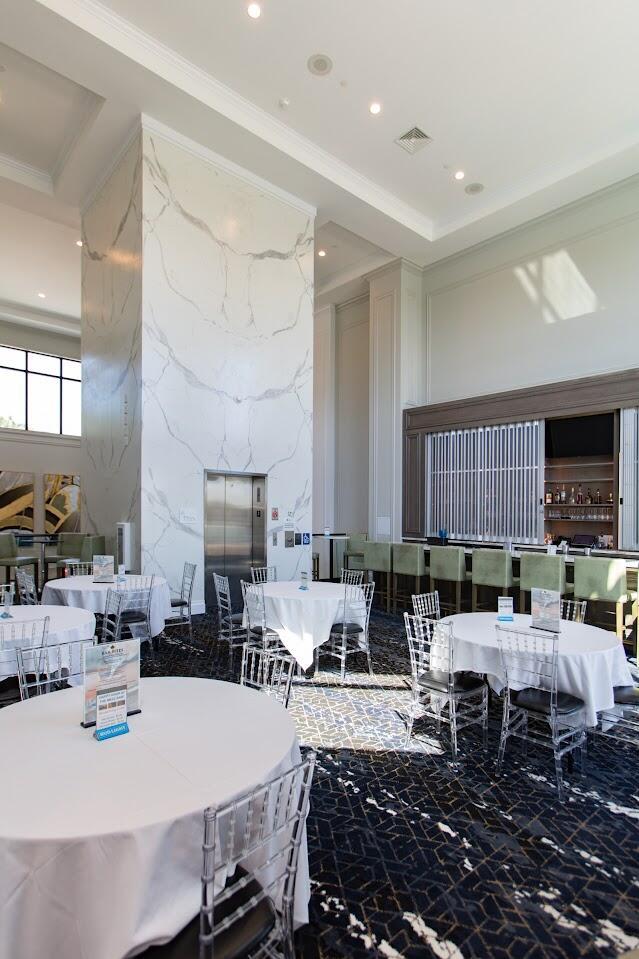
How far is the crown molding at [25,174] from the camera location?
7.73 m

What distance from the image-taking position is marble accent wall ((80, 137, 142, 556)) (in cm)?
684

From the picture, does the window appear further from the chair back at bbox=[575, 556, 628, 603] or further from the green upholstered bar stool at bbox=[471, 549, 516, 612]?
the chair back at bbox=[575, 556, 628, 603]

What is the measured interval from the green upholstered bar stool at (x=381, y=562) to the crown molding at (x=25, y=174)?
299 inches

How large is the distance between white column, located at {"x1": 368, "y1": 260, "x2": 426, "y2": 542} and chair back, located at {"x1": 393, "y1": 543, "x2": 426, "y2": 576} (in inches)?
89.1

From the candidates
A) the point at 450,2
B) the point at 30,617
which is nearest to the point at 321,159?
the point at 450,2

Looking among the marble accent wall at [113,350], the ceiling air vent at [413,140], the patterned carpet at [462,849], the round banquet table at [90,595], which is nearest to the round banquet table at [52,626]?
the round banquet table at [90,595]

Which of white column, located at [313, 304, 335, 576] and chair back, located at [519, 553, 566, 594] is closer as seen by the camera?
chair back, located at [519, 553, 566, 594]

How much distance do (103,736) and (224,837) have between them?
62 cm

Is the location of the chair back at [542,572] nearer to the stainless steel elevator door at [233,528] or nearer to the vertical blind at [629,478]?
the vertical blind at [629,478]

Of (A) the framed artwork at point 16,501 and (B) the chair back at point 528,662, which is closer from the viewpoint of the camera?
(B) the chair back at point 528,662

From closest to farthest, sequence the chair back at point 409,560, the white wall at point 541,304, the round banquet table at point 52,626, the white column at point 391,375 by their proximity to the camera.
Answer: the round banquet table at point 52,626
the chair back at point 409,560
the white wall at point 541,304
the white column at point 391,375

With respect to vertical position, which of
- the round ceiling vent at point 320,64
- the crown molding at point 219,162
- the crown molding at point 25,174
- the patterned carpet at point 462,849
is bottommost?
the patterned carpet at point 462,849

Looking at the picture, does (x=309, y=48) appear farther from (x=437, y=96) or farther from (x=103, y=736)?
(x=103, y=736)

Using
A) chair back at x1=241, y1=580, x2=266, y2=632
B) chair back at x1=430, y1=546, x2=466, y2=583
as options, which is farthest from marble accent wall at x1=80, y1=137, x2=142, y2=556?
chair back at x1=430, y1=546, x2=466, y2=583
